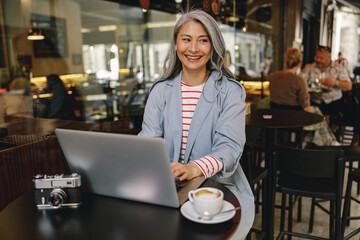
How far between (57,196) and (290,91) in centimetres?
323

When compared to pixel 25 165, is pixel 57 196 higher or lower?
higher

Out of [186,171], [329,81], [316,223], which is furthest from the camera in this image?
[329,81]

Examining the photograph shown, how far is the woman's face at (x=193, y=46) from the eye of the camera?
4.53 ft

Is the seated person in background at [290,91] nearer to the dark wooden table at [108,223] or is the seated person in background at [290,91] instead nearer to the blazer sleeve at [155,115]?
the blazer sleeve at [155,115]

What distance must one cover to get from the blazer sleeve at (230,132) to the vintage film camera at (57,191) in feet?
1.70

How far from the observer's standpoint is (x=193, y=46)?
1380 millimetres

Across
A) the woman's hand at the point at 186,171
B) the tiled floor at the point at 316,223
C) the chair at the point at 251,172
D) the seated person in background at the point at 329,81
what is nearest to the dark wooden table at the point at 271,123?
the chair at the point at 251,172

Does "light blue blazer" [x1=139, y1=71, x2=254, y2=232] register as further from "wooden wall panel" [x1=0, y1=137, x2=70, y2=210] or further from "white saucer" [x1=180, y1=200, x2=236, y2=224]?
"wooden wall panel" [x1=0, y1=137, x2=70, y2=210]

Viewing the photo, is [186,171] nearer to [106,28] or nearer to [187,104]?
[187,104]

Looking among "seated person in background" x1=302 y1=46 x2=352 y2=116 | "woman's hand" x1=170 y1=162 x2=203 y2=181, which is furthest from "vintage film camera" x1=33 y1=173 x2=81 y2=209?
"seated person in background" x1=302 y1=46 x2=352 y2=116

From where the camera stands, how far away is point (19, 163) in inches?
71.5

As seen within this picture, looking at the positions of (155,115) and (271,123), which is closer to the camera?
(155,115)

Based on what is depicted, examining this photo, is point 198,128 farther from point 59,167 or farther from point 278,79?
point 278,79

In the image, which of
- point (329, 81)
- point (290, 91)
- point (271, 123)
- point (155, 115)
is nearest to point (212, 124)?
point (155, 115)
